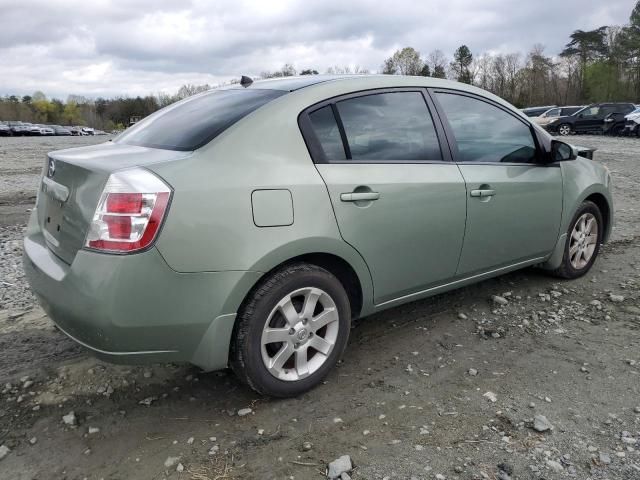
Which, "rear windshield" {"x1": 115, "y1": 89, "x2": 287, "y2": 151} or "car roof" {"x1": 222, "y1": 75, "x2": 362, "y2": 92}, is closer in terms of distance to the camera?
"rear windshield" {"x1": 115, "y1": 89, "x2": 287, "y2": 151}

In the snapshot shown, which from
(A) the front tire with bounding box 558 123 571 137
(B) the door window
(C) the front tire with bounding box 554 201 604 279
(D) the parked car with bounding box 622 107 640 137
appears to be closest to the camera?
(C) the front tire with bounding box 554 201 604 279

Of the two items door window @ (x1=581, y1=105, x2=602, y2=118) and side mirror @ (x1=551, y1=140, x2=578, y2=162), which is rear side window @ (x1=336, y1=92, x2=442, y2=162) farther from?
door window @ (x1=581, y1=105, x2=602, y2=118)

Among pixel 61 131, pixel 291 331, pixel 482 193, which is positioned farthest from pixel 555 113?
pixel 61 131

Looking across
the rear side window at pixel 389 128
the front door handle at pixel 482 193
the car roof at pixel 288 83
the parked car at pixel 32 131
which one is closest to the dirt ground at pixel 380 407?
the front door handle at pixel 482 193

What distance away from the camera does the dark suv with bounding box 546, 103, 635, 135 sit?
1081 inches

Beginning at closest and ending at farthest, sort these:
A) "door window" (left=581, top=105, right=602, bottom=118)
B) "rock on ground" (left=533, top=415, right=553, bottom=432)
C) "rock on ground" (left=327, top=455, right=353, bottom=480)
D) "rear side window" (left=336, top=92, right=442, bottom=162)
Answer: "rock on ground" (left=327, top=455, right=353, bottom=480) → "rock on ground" (left=533, top=415, right=553, bottom=432) → "rear side window" (left=336, top=92, right=442, bottom=162) → "door window" (left=581, top=105, right=602, bottom=118)

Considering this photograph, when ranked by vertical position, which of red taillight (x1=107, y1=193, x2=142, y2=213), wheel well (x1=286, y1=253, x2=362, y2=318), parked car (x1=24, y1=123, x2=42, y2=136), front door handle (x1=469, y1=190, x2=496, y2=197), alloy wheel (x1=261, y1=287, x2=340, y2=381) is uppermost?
parked car (x1=24, y1=123, x2=42, y2=136)

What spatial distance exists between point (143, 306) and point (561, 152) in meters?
3.27

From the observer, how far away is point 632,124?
980 inches

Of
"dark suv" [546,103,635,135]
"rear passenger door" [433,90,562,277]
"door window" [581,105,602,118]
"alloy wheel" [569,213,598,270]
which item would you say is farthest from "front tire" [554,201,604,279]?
"door window" [581,105,602,118]

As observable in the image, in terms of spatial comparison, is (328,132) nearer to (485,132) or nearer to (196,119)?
(196,119)

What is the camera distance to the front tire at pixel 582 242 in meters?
4.50

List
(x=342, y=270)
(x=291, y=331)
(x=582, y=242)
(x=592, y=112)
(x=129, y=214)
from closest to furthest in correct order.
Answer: (x=129, y=214)
(x=291, y=331)
(x=342, y=270)
(x=582, y=242)
(x=592, y=112)

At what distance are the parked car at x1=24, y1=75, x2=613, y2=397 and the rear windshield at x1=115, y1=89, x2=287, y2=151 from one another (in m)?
0.01
